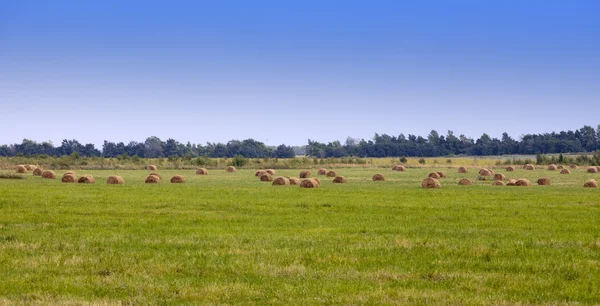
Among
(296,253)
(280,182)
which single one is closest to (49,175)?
(280,182)

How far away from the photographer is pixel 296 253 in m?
16.9

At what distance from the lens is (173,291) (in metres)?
13.0

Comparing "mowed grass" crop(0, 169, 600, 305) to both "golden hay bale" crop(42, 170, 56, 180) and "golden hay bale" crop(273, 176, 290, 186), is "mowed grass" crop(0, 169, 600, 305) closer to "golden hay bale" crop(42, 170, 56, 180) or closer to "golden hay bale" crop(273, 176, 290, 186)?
"golden hay bale" crop(273, 176, 290, 186)

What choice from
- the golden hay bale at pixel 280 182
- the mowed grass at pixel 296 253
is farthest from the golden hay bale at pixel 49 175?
the mowed grass at pixel 296 253

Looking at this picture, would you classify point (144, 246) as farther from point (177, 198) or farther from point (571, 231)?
point (177, 198)

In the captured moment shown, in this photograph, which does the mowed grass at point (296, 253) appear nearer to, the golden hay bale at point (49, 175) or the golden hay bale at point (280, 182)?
the golden hay bale at point (280, 182)

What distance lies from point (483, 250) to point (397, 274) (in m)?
3.72

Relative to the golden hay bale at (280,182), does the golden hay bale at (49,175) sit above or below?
above

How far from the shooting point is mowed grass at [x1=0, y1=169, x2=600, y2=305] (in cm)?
1293

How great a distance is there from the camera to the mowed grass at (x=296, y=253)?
12.9 meters

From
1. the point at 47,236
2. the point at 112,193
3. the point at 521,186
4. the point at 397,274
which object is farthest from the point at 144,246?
the point at 521,186

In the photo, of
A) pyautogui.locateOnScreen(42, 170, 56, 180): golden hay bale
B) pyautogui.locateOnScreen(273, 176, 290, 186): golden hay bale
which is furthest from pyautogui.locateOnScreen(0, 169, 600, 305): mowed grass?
pyautogui.locateOnScreen(42, 170, 56, 180): golden hay bale

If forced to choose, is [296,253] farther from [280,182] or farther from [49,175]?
[49,175]

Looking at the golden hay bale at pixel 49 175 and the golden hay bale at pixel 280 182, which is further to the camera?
the golden hay bale at pixel 49 175
